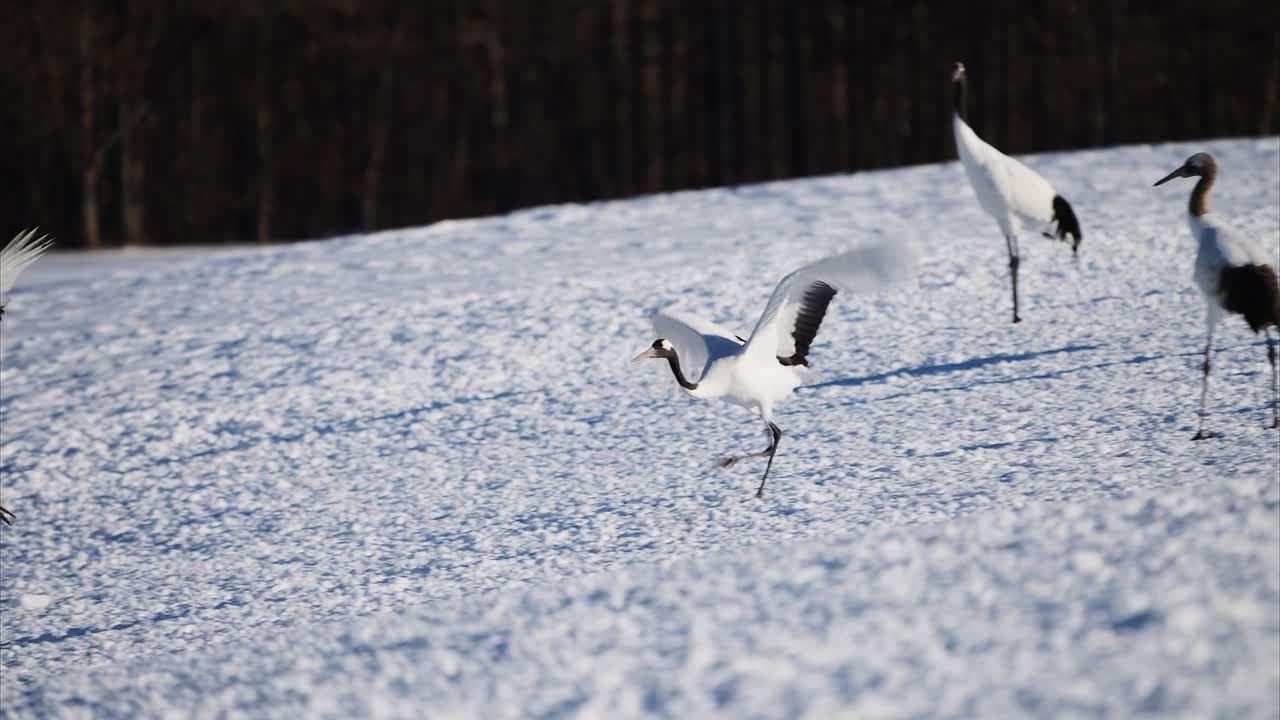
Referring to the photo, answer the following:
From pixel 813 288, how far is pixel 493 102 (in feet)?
73.0

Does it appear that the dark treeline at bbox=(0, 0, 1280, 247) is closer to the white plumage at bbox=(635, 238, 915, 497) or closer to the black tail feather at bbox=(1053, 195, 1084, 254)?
the black tail feather at bbox=(1053, 195, 1084, 254)

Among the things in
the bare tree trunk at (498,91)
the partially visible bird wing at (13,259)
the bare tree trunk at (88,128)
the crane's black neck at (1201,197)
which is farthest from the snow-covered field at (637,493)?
the bare tree trunk at (498,91)

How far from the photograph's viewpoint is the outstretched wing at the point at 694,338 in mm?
6164

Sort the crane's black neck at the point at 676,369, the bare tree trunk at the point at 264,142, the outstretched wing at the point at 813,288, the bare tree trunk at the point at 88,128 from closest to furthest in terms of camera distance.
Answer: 1. the outstretched wing at the point at 813,288
2. the crane's black neck at the point at 676,369
3. the bare tree trunk at the point at 88,128
4. the bare tree trunk at the point at 264,142

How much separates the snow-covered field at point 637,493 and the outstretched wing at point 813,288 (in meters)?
0.20

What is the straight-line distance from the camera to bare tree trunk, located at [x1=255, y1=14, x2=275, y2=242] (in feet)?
87.4

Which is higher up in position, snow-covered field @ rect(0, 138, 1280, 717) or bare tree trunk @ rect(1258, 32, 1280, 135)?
bare tree trunk @ rect(1258, 32, 1280, 135)

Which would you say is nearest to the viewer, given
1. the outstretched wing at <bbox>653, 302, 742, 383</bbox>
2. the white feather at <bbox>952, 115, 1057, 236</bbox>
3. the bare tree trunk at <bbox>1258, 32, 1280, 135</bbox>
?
the outstretched wing at <bbox>653, 302, 742, 383</bbox>

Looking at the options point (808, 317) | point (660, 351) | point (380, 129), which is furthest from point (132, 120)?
point (808, 317)

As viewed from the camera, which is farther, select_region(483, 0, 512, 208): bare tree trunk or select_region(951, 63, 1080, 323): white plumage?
select_region(483, 0, 512, 208): bare tree trunk

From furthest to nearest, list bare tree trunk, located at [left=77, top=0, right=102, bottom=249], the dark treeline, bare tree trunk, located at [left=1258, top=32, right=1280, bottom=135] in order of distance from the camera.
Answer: the dark treeline, bare tree trunk, located at [left=77, top=0, right=102, bottom=249], bare tree trunk, located at [left=1258, top=32, right=1280, bottom=135]

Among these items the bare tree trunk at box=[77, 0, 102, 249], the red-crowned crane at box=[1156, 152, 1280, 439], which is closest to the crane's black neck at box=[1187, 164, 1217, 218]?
the red-crowned crane at box=[1156, 152, 1280, 439]

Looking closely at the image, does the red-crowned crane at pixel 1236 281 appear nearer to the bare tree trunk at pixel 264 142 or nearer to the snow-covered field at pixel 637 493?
the snow-covered field at pixel 637 493

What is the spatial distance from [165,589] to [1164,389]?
17.6ft
